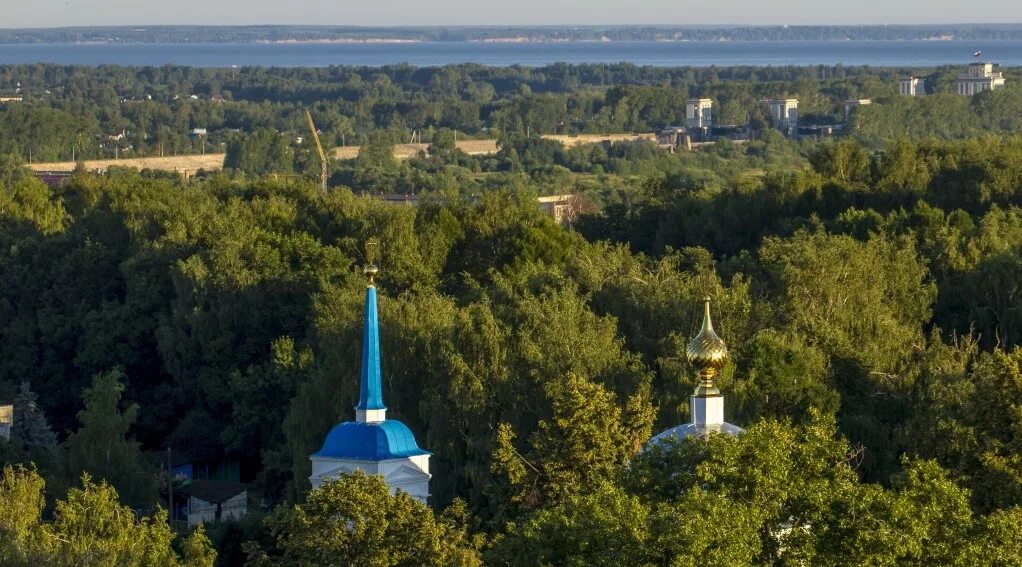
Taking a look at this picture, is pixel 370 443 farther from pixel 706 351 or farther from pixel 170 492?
pixel 170 492

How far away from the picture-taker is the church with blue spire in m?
26.3

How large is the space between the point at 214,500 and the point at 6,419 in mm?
5517

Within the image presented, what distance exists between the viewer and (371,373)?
27.3 metres

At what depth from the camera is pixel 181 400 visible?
45.7m

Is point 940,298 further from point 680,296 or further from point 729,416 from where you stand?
point 729,416

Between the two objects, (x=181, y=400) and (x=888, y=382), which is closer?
(x=888, y=382)

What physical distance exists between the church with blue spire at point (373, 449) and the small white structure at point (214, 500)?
10.7 metres

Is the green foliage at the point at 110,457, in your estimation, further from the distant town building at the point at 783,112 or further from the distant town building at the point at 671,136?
the distant town building at the point at 783,112

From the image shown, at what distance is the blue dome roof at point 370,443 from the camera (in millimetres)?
26494

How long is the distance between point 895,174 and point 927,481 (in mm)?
38549

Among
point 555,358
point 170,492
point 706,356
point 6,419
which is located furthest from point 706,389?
point 6,419

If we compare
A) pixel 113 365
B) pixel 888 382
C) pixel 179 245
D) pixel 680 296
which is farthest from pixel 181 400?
pixel 888 382

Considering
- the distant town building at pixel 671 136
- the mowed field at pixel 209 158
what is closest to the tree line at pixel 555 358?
the mowed field at pixel 209 158

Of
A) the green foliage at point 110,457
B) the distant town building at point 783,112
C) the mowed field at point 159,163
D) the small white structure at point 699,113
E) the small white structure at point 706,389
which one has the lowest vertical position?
the small white structure at point 699,113
